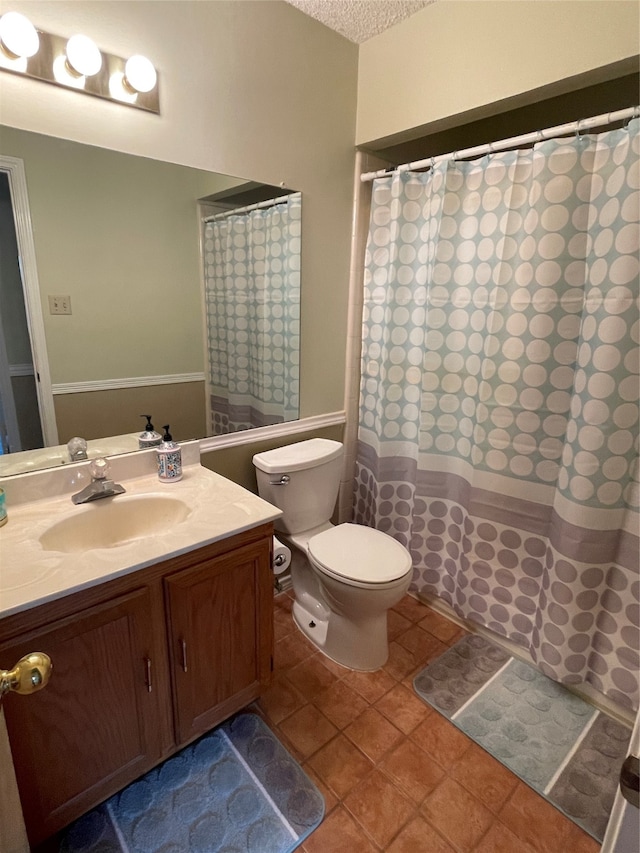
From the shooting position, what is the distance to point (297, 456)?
1899mm

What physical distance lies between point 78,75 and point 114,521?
1.32m

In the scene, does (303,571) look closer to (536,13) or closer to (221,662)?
(221,662)

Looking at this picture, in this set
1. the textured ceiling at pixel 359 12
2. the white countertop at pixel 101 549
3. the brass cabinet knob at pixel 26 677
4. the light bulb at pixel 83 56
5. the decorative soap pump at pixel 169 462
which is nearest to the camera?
the brass cabinet knob at pixel 26 677

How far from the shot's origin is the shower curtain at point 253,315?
5.80 feet

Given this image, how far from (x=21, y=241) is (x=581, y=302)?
69.1 inches

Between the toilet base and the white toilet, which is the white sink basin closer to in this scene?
the white toilet

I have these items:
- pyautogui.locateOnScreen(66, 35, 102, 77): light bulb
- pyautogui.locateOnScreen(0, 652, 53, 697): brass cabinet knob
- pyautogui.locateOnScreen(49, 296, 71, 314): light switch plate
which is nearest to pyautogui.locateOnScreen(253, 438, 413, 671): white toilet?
pyautogui.locateOnScreen(49, 296, 71, 314): light switch plate

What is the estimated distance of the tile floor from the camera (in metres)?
1.23

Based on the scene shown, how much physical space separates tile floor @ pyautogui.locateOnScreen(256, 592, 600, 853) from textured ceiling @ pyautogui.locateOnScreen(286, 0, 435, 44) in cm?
254

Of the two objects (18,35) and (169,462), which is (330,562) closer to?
(169,462)

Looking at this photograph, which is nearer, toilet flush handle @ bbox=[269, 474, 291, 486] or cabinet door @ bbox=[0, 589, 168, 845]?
cabinet door @ bbox=[0, 589, 168, 845]

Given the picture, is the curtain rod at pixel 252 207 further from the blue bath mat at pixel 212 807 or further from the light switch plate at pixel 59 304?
the blue bath mat at pixel 212 807

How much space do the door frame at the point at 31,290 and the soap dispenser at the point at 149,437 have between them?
268 millimetres

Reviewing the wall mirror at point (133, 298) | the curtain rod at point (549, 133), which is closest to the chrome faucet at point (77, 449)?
the wall mirror at point (133, 298)
